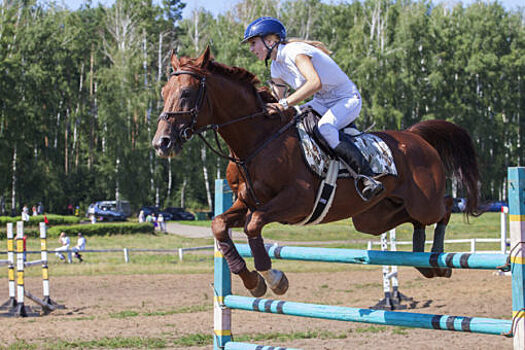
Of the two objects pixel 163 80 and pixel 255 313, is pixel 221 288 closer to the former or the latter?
pixel 255 313

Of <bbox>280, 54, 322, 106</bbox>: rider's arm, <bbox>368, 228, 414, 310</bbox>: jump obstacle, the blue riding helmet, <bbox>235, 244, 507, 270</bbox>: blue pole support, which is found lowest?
<bbox>368, 228, 414, 310</bbox>: jump obstacle

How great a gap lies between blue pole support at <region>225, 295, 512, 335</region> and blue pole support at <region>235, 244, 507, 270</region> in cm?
37

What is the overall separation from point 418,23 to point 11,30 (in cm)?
2652

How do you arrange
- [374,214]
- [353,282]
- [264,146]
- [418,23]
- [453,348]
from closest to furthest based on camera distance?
1. [264,146]
2. [374,214]
3. [453,348]
4. [353,282]
5. [418,23]

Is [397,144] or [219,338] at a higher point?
[397,144]

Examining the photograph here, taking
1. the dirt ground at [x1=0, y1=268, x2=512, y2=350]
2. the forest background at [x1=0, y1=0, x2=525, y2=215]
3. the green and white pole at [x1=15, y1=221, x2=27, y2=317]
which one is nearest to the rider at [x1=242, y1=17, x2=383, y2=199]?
the dirt ground at [x1=0, y1=268, x2=512, y2=350]

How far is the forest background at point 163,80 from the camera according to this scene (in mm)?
40750

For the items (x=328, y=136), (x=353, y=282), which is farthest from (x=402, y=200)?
(x=353, y=282)

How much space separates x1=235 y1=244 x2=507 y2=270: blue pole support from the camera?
4.34m

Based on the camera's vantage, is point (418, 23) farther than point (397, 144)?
Yes

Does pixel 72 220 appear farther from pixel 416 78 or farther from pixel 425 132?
pixel 425 132

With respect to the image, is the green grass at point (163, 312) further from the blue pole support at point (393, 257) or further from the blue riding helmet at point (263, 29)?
the blue riding helmet at point (263, 29)

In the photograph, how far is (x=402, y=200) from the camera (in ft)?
19.2

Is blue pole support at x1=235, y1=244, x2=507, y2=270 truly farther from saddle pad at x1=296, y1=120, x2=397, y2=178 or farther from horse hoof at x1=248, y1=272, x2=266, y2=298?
saddle pad at x1=296, y1=120, x2=397, y2=178
